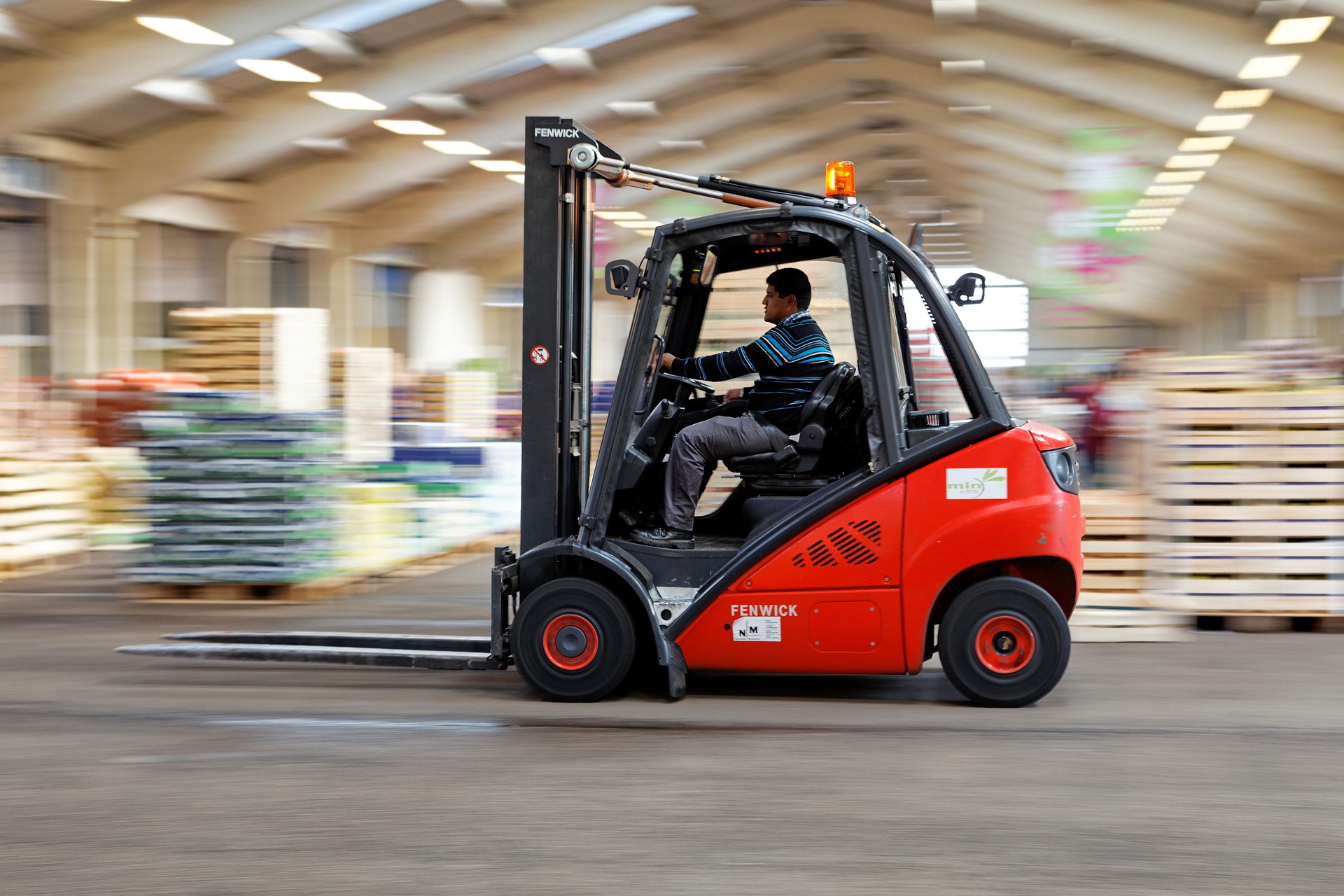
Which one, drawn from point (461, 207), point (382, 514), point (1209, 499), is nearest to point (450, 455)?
point (382, 514)

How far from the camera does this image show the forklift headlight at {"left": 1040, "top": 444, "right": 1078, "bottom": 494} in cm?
535

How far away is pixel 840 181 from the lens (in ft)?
18.7

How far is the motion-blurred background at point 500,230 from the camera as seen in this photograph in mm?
7637

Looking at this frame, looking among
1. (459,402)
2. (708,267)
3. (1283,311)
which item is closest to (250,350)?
(708,267)

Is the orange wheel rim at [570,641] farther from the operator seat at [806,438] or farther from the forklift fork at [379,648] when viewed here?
the operator seat at [806,438]

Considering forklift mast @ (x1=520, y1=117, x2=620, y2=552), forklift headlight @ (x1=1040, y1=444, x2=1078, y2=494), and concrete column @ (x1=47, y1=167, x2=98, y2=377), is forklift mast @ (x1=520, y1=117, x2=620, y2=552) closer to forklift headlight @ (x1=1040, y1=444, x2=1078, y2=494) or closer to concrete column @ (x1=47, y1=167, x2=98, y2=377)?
forklift headlight @ (x1=1040, y1=444, x2=1078, y2=494)

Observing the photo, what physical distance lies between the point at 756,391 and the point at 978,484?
1016 mm

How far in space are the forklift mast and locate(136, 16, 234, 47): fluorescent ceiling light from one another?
11041 millimetres

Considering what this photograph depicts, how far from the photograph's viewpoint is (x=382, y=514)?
10.6m

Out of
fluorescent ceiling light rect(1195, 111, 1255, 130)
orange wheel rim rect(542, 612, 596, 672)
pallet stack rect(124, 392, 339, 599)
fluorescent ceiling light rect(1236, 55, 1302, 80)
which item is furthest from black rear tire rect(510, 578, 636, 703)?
fluorescent ceiling light rect(1195, 111, 1255, 130)

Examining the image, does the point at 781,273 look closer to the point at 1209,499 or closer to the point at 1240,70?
the point at 1209,499

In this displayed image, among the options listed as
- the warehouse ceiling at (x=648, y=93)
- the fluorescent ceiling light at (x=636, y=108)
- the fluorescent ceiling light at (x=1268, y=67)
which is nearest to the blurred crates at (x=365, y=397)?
the warehouse ceiling at (x=648, y=93)

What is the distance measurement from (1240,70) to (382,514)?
13.8m

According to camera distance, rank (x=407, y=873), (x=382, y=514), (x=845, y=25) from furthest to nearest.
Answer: (x=845, y=25) < (x=382, y=514) < (x=407, y=873)
